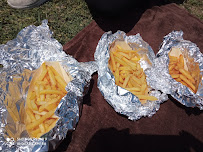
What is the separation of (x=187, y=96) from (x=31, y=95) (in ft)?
7.88

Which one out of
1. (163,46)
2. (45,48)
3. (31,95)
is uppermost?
(163,46)

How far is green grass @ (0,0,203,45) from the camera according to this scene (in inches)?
147

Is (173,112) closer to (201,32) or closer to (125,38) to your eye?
(125,38)

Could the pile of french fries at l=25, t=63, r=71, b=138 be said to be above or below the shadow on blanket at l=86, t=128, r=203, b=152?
above

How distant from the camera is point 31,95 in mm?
2363

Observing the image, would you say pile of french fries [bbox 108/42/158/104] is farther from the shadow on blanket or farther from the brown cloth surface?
the shadow on blanket

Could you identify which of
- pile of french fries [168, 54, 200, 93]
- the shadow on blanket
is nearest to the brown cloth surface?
the shadow on blanket

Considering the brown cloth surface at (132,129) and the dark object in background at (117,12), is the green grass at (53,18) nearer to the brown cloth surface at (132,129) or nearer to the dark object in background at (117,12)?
the dark object in background at (117,12)

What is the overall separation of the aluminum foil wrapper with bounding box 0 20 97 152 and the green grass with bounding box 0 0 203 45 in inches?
33.5

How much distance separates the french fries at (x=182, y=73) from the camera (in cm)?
283

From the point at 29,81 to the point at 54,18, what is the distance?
2.09 metres

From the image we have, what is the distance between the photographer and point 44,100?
7.46ft

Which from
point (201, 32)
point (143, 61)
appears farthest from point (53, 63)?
point (201, 32)

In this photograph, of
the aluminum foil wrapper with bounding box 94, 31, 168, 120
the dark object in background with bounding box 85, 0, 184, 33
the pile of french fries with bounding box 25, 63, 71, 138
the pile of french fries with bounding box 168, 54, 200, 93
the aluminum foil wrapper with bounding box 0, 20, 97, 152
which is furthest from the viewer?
the dark object in background with bounding box 85, 0, 184, 33
